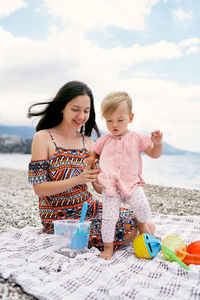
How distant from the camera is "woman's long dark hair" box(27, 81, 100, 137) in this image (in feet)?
9.70

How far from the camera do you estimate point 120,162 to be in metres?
2.83

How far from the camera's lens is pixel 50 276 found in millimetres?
2297

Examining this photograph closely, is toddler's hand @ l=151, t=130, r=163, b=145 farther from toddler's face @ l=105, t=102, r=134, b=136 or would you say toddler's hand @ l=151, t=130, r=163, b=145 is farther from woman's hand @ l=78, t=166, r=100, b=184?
A: woman's hand @ l=78, t=166, r=100, b=184

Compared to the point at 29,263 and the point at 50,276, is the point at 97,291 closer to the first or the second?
the point at 50,276

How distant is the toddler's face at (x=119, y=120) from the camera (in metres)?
2.70

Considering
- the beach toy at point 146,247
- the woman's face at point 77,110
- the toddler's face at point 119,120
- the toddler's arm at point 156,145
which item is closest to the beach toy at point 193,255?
the beach toy at point 146,247

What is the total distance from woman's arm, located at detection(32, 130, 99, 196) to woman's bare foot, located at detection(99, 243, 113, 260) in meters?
0.60

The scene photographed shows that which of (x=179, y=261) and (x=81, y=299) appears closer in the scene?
(x=81, y=299)

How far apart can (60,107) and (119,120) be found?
65 cm

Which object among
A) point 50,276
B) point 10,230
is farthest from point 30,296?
point 10,230

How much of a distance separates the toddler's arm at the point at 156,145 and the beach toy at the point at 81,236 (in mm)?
735

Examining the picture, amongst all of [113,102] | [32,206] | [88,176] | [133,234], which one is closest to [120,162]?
[88,176]

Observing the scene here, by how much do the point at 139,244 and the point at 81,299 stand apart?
0.84m

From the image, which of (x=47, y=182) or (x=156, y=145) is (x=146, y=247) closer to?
(x=156, y=145)
